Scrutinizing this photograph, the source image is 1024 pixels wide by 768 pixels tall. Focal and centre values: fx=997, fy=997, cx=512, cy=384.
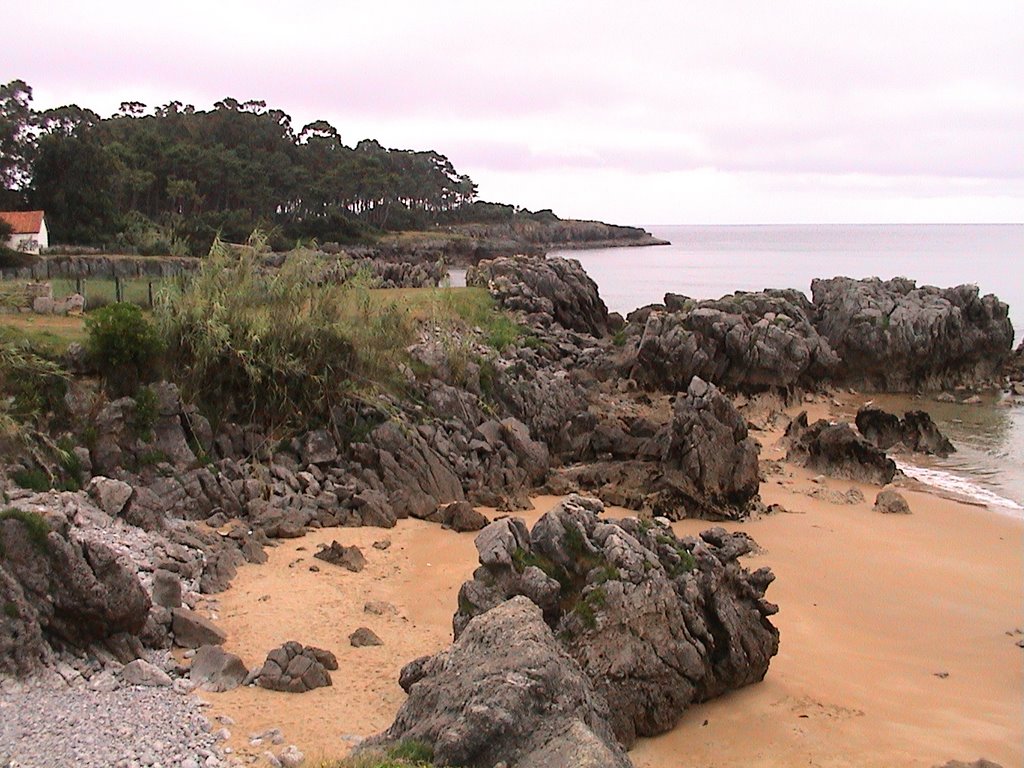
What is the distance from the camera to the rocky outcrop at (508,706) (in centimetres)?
688

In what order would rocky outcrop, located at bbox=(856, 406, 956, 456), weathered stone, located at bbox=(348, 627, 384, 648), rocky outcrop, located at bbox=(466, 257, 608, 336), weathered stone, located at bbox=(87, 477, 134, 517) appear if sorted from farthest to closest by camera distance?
rocky outcrop, located at bbox=(466, 257, 608, 336) → rocky outcrop, located at bbox=(856, 406, 956, 456) → weathered stone, located at bbox=(87, 477, 134, 517) → weathered stone, located at bbox=(348, 627, 384, 648)

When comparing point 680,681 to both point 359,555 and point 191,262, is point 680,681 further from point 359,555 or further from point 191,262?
point 191,262

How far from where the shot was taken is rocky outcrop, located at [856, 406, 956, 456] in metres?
26.0

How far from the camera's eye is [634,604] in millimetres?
10000

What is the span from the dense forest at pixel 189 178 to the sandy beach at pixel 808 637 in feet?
94.3

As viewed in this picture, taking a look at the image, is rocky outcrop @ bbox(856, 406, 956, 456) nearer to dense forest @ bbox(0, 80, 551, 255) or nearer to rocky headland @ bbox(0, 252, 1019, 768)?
rocky headland @ bbox(0, 252, 1019, 768)

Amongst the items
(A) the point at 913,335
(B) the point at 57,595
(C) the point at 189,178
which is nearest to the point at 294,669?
(B) the point at 57,595

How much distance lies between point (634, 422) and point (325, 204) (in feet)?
200

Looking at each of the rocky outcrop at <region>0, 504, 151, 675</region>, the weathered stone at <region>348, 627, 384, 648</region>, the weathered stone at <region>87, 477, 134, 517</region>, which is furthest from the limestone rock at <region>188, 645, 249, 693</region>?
the weathered stone at <region>87, 477, 134, 517</region>

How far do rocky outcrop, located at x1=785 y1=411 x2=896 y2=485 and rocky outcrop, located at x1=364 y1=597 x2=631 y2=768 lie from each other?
49.1ft

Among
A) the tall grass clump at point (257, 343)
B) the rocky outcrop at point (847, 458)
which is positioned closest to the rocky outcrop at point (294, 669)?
the tall grass clump at point (257, 343)

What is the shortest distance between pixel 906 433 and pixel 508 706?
21.8 m

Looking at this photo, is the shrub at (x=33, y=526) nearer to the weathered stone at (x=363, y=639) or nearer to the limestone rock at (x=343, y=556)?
the weathered stone at (x=363, y=639)

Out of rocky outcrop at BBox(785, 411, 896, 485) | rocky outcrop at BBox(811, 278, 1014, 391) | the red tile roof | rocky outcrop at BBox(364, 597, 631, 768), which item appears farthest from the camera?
the red tile roof
